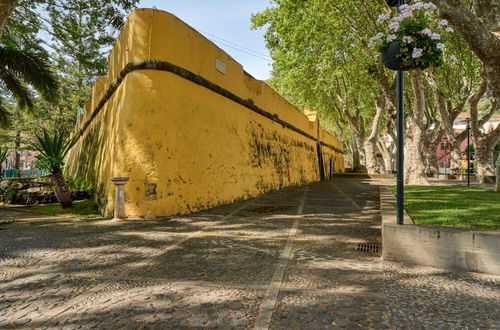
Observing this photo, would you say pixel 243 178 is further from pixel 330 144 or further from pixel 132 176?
pixel 330 144

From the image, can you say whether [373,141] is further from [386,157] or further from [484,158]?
[386,157]

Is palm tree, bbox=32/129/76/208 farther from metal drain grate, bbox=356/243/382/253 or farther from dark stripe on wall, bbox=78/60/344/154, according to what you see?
metal drain grate, bbox=356/243/382/253

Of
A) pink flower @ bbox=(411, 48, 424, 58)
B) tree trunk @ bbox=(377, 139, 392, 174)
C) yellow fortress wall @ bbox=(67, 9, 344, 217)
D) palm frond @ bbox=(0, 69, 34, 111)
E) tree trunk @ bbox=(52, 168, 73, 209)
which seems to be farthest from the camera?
tree trunk @ bbox=(377, 139, 392, 174)

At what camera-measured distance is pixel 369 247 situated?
13.2ft

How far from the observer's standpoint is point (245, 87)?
10.7 meters

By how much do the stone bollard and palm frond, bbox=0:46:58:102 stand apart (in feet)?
22.6

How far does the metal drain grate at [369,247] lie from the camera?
3914 mm

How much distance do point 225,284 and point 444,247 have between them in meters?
2.37

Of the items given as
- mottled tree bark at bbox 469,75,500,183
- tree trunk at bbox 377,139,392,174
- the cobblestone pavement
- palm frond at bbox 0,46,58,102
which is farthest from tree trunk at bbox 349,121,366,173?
the cobblestone pavement

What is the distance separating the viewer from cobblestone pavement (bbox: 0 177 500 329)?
2203mm

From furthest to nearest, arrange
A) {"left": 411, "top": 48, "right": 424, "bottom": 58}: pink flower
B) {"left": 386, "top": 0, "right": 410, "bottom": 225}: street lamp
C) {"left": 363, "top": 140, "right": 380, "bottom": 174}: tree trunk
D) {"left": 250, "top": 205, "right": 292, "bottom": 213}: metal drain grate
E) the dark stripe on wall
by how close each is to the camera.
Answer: {"left": 363, "top": 140, "right": 380, "bottom": 174}: tree trunk → {"left": 250, "top": 205, "right": 292, "bottom": 213}: metal drain grate → the dark stripe on wall → {"left": 386, "top": 0, "right": 410, "bottom": 225}: street lamp → {"left": 411, "top": 48, "right": 424, "bottom": 58}: pink flower

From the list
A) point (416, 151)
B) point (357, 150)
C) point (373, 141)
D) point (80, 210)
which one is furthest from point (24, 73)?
point (357, 150)

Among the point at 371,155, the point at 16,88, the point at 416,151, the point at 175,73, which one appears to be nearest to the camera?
the point at 175,73

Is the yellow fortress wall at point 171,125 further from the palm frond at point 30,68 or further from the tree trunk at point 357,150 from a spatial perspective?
the tree trunk at point 357,150
